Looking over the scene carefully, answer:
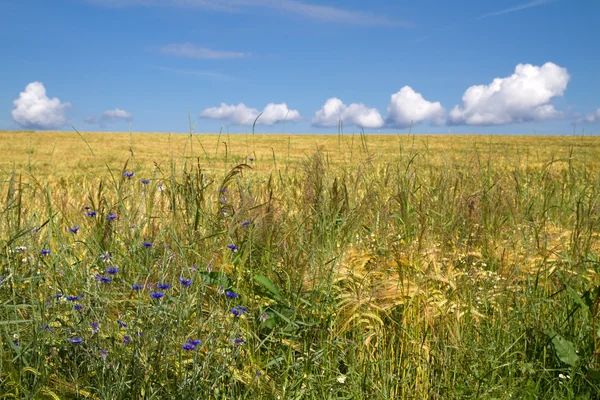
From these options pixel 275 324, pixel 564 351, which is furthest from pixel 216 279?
pixel 564 351

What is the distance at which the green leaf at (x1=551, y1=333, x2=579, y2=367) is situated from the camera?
192cm

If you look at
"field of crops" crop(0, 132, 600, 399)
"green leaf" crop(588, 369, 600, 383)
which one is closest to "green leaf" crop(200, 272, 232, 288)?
"field of crops" crop(0, 132, 600, 399)

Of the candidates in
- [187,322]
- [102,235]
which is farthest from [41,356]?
[102,235]

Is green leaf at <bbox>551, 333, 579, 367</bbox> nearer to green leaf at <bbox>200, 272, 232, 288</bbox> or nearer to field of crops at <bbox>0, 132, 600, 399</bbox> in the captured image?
field of crops at <bbox>0, 132, 600, 399</bbox>

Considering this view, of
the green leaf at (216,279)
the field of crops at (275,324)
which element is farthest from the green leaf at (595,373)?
the green leaf at (216,279)

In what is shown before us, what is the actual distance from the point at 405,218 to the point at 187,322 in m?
1.08

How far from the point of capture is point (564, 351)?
1.95 metres

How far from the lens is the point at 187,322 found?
1.92 meters

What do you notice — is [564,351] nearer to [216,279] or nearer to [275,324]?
[275,324]

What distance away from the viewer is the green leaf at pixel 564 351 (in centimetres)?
192

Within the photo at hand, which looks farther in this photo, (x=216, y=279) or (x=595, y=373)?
(x=216, y=279)

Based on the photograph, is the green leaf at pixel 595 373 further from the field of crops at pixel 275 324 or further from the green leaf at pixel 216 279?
the green leaf at pixel 216 279

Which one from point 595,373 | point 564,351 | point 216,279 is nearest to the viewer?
point 595,373

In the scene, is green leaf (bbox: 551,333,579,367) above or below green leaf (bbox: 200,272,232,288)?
below
